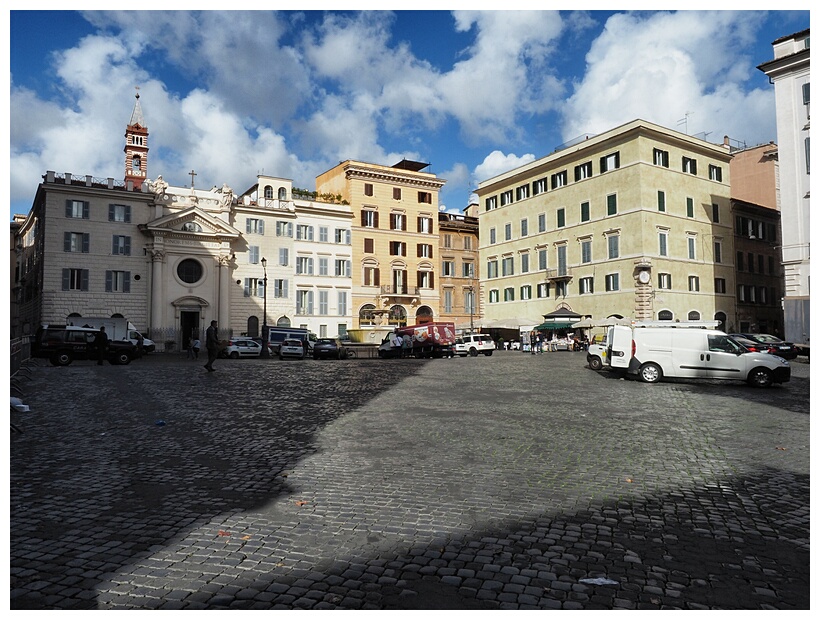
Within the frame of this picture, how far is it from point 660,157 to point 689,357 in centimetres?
3249

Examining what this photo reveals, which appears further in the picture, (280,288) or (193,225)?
(280,288)

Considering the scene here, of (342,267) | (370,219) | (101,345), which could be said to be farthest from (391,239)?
(101,345)

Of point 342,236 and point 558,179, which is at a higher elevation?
point 558,179

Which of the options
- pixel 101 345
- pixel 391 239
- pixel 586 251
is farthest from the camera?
pixel 391 239

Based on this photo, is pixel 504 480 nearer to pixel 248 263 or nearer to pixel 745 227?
pixel 248 263

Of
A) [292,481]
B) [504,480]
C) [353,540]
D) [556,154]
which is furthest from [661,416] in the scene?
[556,154]

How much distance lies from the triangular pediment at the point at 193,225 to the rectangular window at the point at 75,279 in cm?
574

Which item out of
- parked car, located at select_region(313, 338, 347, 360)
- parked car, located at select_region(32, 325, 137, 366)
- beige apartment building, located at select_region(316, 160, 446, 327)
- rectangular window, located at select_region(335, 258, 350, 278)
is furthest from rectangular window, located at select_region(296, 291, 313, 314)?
parked car, located at select_region(32, 325, 137, 366)

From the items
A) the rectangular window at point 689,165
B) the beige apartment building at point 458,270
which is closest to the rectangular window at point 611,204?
the rectangular window at point 689,165

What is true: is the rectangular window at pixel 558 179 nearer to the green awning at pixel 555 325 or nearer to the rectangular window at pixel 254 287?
the green awning at pixel 555 325

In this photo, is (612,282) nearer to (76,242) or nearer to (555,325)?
(555,325)

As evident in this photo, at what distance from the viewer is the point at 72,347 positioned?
26938 mm

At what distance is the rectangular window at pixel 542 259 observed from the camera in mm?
52312
